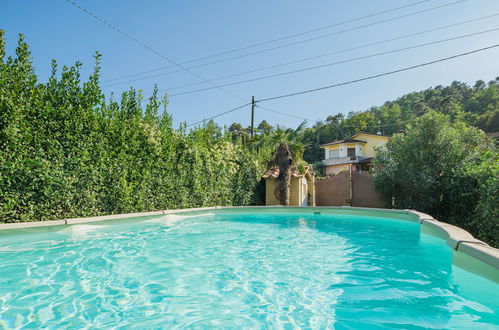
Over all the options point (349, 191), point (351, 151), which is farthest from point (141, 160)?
point (351, 151)

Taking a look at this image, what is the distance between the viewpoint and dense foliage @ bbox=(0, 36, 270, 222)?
18.9ft

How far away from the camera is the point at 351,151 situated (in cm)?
4006

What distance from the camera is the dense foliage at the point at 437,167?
945 cm

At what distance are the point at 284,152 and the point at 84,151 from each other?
9.20 metres

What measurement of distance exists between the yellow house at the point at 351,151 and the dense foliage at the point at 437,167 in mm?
26947

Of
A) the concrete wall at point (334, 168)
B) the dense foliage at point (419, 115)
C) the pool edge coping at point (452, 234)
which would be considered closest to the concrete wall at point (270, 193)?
the pool edge coping at point (452, 234)

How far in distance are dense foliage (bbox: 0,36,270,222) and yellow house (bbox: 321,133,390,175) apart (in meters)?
31.1

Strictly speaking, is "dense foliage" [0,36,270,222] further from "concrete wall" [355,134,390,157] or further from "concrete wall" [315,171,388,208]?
"concrete wall" [355,134,390,157]

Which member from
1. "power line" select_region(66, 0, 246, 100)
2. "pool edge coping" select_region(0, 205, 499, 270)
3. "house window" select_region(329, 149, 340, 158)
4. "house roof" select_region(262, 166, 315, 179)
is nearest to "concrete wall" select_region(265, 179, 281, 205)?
"house roof" select_region(262, 166, 315, 179)

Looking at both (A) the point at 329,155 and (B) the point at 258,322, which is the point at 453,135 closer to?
(B) the point at 258,322

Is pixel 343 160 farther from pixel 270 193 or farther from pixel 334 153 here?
pixel 270 193

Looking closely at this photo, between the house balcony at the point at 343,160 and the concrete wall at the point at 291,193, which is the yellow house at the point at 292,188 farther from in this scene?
the house balcony at the point at 343,160

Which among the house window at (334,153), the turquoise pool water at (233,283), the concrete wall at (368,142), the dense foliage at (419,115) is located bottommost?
the turquoise pool water at (233,283)

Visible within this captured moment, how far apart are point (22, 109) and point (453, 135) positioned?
12.7 meters
